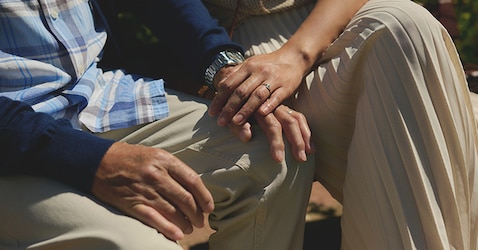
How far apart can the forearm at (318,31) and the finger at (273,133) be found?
258 mm

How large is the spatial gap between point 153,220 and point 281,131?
52 cm

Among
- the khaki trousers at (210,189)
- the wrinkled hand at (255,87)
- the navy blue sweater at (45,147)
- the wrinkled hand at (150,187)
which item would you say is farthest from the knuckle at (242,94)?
the navy blue sweater at (45,147)

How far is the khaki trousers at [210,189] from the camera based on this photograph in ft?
6.85

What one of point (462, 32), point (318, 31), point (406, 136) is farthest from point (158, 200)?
point (462, 32)

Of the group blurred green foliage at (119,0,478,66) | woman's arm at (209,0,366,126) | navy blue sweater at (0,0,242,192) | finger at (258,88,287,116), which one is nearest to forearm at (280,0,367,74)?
Answer: woman's arm at (209,0,366,126)

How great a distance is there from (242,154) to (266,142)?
86 millimetres

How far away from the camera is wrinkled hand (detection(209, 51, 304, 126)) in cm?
244

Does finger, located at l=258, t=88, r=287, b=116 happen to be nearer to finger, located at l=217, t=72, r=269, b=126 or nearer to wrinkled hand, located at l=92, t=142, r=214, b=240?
finger, located at l=217, t=72, r=269, b=126

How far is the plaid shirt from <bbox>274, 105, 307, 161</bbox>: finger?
39 cm

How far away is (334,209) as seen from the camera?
3672mm

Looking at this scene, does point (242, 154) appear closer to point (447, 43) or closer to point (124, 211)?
point (124, 211)

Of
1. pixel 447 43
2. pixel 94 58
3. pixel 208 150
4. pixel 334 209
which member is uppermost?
pixel 447 43

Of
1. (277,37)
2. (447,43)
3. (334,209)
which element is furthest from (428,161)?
(334,209)

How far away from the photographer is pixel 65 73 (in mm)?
2441
